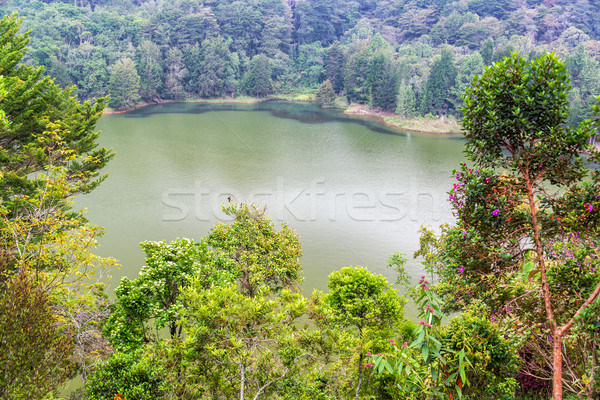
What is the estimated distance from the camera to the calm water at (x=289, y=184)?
19.4 m

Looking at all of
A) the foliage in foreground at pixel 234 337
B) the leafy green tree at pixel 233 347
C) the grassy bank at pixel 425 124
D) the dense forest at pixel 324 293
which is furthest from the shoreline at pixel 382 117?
the leafy green tree at pixel 233 347

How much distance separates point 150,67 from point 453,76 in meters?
44.8

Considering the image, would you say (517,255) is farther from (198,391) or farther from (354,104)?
(354,104)

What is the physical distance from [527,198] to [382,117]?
51767 millimetres

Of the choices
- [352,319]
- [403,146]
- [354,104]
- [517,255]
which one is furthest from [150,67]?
[517,255]

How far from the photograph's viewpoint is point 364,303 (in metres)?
10.4

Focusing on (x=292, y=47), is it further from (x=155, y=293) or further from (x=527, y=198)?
(x=527, y=198)

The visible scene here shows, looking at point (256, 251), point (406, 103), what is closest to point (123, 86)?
point (406, 103)

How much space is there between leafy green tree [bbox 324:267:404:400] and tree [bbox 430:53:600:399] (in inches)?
167

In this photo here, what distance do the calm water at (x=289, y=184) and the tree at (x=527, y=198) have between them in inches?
395

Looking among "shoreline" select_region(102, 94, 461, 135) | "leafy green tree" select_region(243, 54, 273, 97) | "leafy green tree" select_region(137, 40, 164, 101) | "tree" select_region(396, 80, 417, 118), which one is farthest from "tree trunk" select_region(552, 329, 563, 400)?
"leafy green tree" select_region(243, 54, 273, 97)

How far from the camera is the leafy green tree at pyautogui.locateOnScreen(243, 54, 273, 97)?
6806 centimetres

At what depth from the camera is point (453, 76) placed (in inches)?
2095

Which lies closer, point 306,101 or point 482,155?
point 482,155
